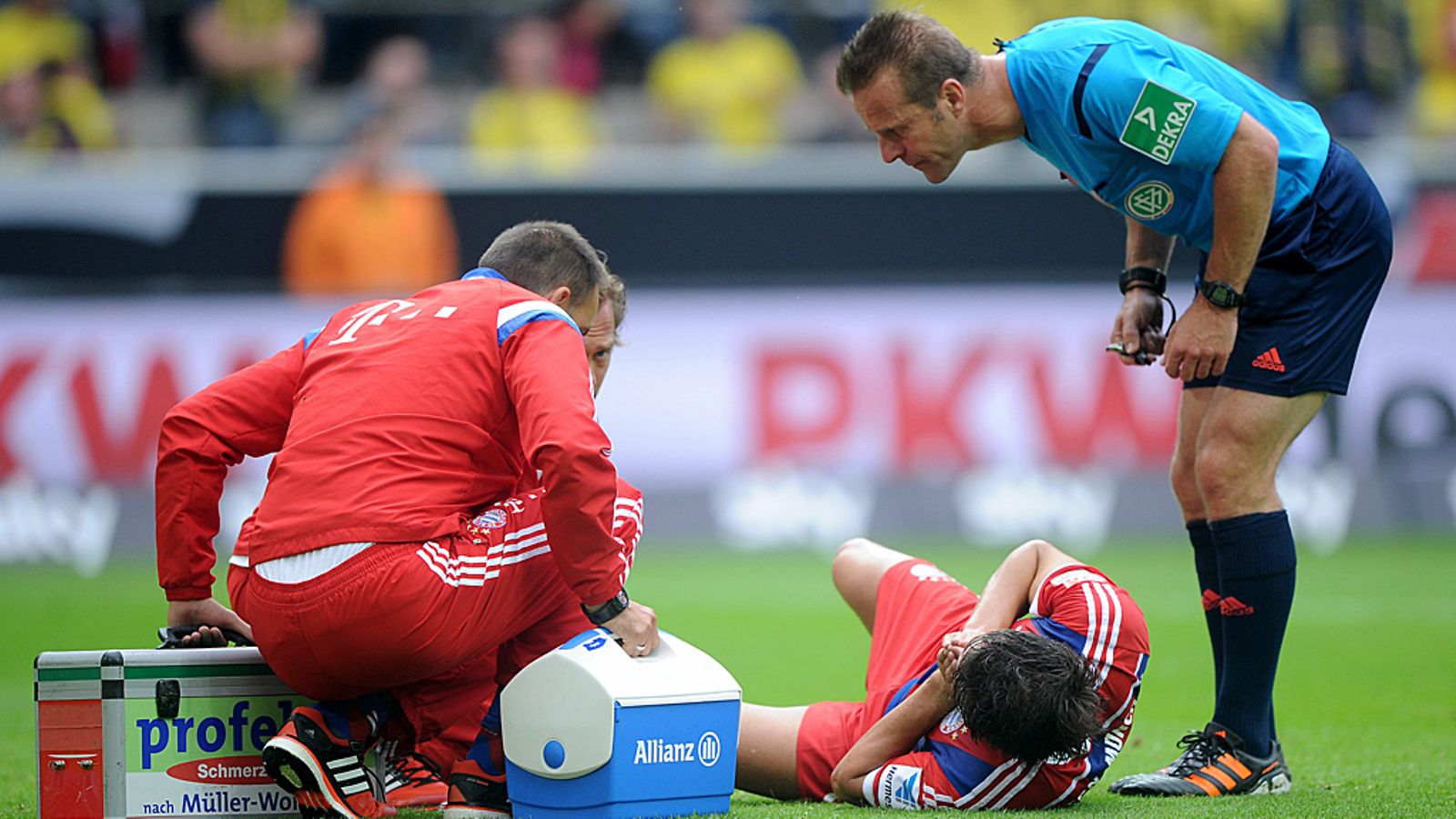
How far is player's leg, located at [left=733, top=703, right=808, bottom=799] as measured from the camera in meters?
4.09

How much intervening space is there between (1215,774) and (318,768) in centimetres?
224

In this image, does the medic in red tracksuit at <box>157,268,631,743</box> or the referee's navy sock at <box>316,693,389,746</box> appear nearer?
the medic in red tracksuit at <box>157,268,631,743</box>

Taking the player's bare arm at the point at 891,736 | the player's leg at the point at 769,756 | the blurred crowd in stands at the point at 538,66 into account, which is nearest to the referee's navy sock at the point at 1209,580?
the player's bare arm at the point at 891,736

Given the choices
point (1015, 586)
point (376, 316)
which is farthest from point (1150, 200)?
point (376, 316)

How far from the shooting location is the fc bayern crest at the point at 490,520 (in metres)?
3.69

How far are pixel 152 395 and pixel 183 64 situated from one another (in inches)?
155

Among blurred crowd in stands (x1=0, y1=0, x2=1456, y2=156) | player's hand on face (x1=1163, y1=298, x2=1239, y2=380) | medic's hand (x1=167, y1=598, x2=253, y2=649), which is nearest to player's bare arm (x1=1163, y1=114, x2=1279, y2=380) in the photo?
player's hand on face (x1=1163, y1=298, x2=1239, y2=380)

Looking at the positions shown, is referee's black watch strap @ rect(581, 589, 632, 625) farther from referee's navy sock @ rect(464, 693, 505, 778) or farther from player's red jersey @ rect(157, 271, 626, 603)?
referee's navy sock @ rect(464, 693, 505, 778)

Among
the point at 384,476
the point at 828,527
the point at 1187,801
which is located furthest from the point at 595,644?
the point at 828,527

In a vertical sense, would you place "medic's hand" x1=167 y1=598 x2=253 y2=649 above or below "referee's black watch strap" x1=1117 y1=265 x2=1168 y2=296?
below

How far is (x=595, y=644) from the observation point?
354 cm

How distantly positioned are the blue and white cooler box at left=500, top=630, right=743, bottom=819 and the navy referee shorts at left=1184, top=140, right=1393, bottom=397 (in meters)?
1.71

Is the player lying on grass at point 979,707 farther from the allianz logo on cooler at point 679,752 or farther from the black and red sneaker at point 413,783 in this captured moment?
the black and red sneaker at point 413,783

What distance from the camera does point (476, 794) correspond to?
12.1 feet
